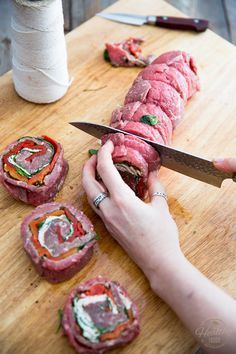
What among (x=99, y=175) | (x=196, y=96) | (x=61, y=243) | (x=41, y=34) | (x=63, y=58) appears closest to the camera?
(x=61, y=243)

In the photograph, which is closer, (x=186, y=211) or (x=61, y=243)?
(x=61, y=243)

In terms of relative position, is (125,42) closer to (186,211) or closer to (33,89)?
(33,89)

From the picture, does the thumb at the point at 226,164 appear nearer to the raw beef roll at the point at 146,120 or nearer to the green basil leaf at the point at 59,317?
the raw beef roll at the point at 146,120

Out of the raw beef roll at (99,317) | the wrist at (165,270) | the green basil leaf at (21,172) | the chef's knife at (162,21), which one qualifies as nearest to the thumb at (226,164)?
the wrist at (165,270)

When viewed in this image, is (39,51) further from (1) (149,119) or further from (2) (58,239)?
(2) (58,239)

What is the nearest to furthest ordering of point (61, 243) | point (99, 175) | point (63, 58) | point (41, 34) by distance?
1. point (61, 243)
2. point (99, 175)
3. point (41, 34)
4. point (63, 58)

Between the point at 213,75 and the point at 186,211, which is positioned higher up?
the point at 213,75

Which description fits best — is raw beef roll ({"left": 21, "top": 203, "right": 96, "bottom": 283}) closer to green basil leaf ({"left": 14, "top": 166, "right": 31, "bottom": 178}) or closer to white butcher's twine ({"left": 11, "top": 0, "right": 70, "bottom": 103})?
green basil leaf ({"left": 14, "top": 166, "right": 31, "bottom": 178})

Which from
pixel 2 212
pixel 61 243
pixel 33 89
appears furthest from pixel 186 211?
pixel 33 89
